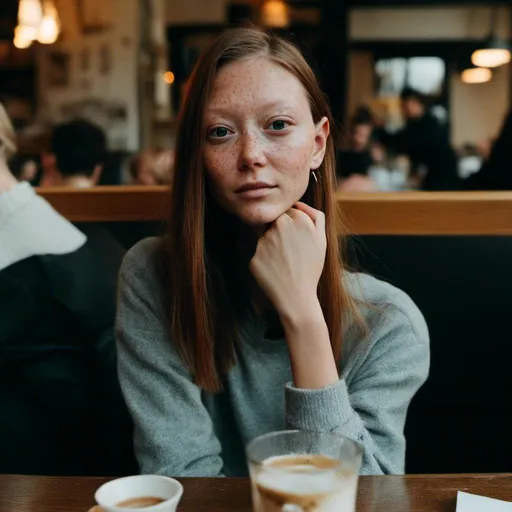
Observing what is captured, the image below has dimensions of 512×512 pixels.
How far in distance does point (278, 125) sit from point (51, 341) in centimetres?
81

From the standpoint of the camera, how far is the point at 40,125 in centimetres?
653

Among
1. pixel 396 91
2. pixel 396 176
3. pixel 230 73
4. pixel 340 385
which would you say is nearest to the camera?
pixel 340 385

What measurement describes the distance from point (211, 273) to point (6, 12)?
243 inches

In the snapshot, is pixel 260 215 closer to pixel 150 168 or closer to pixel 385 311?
pixel 385 311


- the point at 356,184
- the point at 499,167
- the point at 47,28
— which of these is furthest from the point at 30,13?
the point at 499,167

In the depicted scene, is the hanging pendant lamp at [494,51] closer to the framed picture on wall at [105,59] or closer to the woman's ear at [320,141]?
the framed picture on wall at [105,59]

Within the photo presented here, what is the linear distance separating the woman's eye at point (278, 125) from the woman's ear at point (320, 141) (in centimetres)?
10

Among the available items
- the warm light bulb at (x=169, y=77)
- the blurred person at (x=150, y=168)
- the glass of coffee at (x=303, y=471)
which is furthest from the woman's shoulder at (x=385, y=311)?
the warm light bulb at (x=169, y=77)

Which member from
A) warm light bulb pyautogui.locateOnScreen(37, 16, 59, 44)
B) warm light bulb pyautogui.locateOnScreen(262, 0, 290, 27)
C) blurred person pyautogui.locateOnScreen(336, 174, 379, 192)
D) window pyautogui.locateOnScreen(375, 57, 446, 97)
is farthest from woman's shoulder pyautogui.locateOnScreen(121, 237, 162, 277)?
window pyautogui.locateOnScreen(375, 57, 446, 97)

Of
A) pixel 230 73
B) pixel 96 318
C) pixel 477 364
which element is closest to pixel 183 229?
pixel 230 73

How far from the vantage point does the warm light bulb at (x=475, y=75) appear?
8.11 m

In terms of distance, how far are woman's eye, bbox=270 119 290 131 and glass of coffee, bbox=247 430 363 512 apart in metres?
0.64

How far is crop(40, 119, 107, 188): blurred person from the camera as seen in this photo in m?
3.25

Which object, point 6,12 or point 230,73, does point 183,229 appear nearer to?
point 230,73
